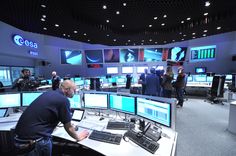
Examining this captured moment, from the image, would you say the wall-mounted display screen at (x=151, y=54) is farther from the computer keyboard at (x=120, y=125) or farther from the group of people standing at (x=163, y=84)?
the computer keyboard at (x=120, y=125)

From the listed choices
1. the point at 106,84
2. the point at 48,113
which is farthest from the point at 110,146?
Result: the point at 106,84

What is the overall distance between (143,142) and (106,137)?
1.45ft

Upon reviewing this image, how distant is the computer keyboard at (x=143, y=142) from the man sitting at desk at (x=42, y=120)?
2.35 ft

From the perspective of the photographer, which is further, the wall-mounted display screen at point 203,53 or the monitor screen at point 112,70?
the monitor screen at point 112,70

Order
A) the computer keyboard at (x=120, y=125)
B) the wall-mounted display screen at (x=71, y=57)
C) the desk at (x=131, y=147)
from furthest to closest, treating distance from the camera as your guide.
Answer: the wall-mounted display screen at (x=71, y=57) → the computer keyboard at (x=120, y=125) → the desk at (x=131, y=147)

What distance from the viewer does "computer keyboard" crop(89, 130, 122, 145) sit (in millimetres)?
1467

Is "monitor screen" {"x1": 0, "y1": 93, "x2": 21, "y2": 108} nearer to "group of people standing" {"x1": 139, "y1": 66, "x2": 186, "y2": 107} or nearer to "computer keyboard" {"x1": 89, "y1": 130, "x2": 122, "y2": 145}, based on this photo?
"computer keyboard" {"x1": 89, "y1": 130, "x2": 122, "y2": 145}

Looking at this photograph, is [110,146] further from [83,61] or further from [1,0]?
[83,61]

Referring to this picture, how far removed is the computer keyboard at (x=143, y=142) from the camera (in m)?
1.28

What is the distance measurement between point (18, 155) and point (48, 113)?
0.52 metres

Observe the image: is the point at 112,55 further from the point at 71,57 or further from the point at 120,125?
the point at 120,125

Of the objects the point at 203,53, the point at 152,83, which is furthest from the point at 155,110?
the point at 203,53

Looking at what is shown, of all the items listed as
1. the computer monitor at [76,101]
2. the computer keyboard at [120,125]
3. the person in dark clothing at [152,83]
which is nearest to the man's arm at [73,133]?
the computer keyboard at [120,125]

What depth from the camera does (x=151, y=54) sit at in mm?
9070
